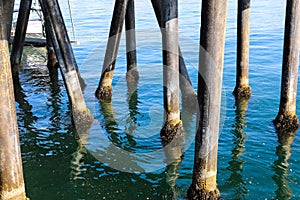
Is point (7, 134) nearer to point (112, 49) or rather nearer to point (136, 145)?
point (136, 145)

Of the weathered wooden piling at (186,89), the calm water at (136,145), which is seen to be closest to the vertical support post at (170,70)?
the calm water at (136,145)

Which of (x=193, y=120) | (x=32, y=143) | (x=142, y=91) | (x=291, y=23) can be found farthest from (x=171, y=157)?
(x=142, y=91)

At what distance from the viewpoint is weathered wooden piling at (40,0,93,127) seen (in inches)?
264

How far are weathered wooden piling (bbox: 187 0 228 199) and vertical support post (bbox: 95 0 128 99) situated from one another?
4.62 meters

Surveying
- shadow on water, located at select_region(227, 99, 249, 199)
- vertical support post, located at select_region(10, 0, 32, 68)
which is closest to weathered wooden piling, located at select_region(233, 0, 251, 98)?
shadow on water, located at select_region(227, 99, 249, 199)

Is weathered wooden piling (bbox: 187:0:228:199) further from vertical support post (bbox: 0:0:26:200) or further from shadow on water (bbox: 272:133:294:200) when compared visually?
vertical support post (bbox: 0:0:26:200)

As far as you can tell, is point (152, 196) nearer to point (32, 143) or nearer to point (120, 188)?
point (120, 188)

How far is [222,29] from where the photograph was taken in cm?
461

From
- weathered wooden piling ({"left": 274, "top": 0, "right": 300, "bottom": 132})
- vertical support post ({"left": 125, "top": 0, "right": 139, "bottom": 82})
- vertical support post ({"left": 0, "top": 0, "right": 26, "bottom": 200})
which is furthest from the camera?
vertical support post ({"left": 125, "top": 0, "right": 139, "bottom": 82})

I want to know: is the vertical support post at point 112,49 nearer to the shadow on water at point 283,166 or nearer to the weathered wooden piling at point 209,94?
the shadow on water at point 283,166

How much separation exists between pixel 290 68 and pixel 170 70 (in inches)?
88.6

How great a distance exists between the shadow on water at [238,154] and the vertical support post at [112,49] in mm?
3110

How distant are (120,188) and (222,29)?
286 centimetres

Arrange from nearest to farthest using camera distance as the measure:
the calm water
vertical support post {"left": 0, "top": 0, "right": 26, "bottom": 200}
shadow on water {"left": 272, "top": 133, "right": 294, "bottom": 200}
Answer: vertical support post {"left": 0, "top": 0, "right": 26, "bottom": 200}, shadow on water {"left": 272, "top": 133, "right": 294, "bottom": 200}, the calm water
